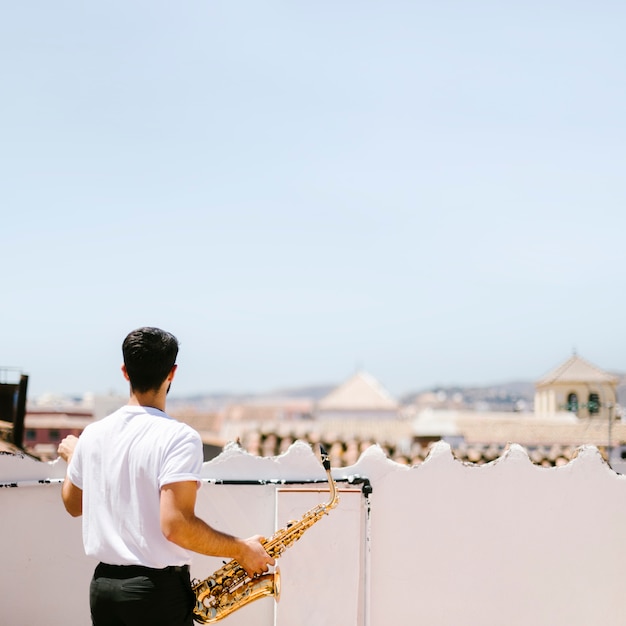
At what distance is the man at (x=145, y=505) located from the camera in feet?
8.89

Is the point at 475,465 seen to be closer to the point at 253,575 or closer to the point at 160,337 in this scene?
the point at 253,575

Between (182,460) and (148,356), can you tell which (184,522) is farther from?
(148,356)

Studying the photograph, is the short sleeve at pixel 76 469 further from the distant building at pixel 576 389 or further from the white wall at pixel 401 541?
the distant building at pixel 576 389

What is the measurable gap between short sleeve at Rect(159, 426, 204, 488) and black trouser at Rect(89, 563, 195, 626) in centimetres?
39

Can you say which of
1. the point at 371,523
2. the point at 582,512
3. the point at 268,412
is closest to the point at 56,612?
the point at 371,523

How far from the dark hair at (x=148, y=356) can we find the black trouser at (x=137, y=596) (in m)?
0.68

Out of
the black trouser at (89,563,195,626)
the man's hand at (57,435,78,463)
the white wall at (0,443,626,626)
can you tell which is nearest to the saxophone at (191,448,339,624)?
the black trouser at (89,563,195,626)

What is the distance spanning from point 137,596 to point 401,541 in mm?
3013

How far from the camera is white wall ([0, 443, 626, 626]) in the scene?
5230mm

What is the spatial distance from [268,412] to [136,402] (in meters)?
58.9

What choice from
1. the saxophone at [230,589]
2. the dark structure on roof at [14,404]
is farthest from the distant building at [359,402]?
the saxophone at [230,589]

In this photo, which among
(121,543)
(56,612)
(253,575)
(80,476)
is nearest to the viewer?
(121,543)

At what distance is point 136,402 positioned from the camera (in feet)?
9.51

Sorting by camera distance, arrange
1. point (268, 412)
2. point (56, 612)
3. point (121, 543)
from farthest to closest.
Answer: point (268, 412), point (56, 612), point (121, 543)
